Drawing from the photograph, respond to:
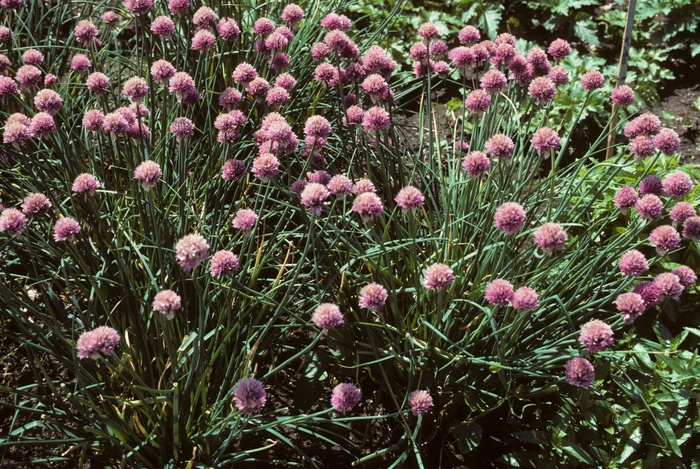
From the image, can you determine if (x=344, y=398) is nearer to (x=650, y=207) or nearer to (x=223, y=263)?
(x=223, y=263)

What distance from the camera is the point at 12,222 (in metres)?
1.96

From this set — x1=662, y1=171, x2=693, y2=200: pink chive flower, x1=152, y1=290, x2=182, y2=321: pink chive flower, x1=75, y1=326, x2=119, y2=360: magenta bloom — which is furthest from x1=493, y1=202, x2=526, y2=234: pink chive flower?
x1=75, y1=326, x2=119, y2=360: magenta bloom

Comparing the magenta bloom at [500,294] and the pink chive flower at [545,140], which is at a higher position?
the pink chive flower at [545,140]

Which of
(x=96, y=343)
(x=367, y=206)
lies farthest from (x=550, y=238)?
(x=96, y=343)

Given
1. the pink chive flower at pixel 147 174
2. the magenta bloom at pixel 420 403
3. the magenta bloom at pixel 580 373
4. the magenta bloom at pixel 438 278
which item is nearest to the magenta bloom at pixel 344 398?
the magenta bloom at pixel 420 403

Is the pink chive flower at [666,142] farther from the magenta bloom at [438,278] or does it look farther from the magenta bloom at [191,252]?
the magenta bloom at [191,252]

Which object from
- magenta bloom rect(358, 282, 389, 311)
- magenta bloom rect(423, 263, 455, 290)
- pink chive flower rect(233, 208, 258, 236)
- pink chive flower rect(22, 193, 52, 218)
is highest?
pink chive flower rect(22, 193, 52, 218)

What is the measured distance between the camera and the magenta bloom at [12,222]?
1.96m

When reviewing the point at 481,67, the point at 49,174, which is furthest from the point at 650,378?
the point at 49,174

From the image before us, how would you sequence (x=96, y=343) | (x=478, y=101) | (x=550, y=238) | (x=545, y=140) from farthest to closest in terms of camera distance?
(x=478, y=101) < (x=545, y=140) < (x=550, y=238) < (x=96, y=343)

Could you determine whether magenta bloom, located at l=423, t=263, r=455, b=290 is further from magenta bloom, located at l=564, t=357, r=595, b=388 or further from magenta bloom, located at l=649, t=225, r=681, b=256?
magenta bloom, located at l=649, t=225, r=681, b=256

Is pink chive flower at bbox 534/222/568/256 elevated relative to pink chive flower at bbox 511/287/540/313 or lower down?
elevated

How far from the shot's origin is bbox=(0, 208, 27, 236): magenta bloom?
6.43ft

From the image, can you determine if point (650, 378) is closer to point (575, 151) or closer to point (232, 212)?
point (232, 212)
